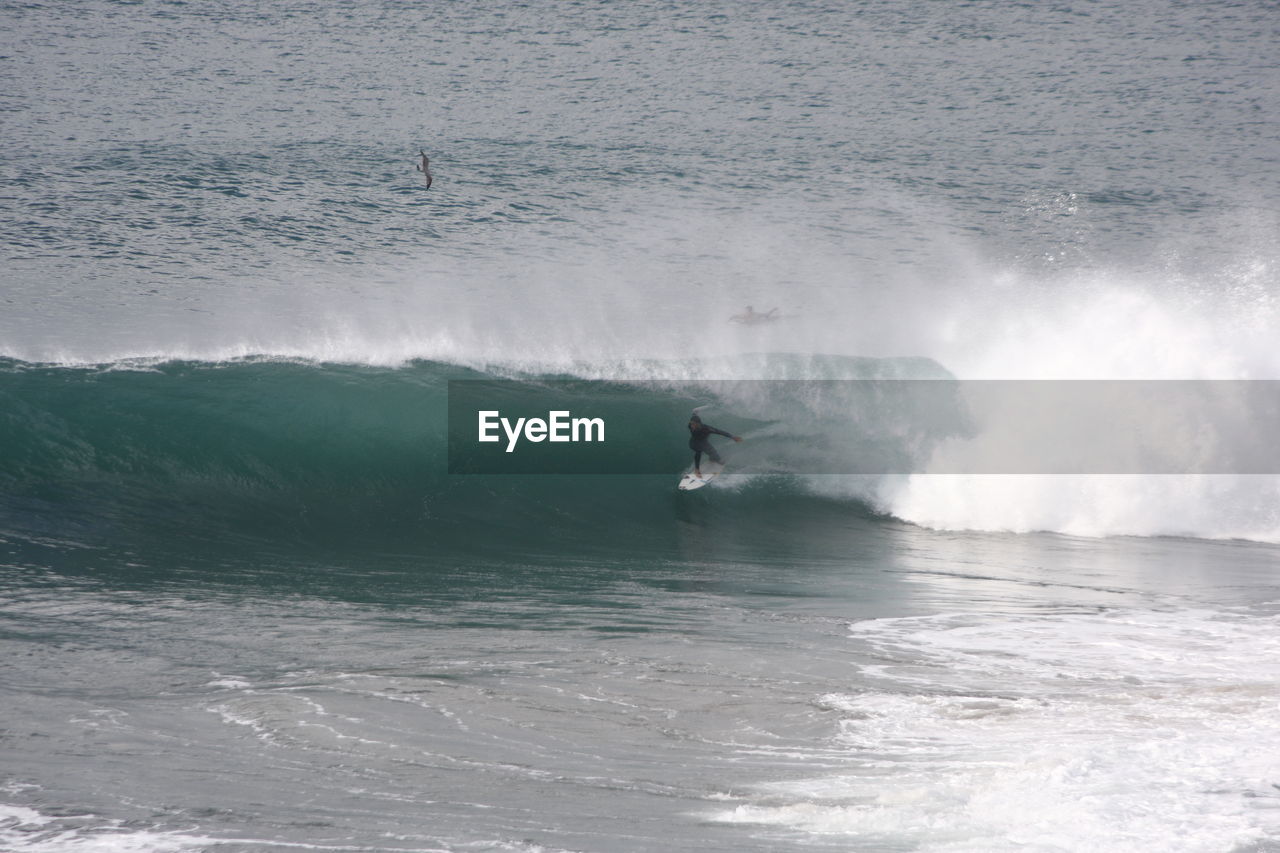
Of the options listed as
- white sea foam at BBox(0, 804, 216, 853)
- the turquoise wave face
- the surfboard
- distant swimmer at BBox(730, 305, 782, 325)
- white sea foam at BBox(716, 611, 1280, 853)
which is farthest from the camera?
distant swimmer at BBox(730, 305, 782, 325)

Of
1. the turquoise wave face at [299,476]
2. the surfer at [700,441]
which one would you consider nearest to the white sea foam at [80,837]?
the turquoise wave face at [299,476]

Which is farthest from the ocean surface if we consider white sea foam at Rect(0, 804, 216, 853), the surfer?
the surfer

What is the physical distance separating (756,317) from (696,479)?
1023 centimetres

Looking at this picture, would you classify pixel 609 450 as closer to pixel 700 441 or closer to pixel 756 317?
pixel 700 441

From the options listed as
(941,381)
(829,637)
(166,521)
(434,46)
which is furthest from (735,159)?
(829,637)

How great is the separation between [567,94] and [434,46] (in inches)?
306

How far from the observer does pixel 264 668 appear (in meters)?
5.86

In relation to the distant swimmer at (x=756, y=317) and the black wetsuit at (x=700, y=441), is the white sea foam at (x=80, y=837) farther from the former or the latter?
the distant swimmer at (x=756, y=317)

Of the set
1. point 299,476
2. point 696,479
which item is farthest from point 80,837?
point 696,479

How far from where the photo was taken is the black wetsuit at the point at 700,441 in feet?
40.2

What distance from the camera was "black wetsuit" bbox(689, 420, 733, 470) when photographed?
40.2ft

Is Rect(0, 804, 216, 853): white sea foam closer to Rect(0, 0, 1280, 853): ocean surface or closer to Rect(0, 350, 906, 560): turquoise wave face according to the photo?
Rect(0, 0, 1280, 853): ocean surface

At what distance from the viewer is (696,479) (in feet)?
42.3

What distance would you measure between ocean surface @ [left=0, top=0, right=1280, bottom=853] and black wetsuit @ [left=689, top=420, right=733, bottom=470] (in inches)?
20.2
